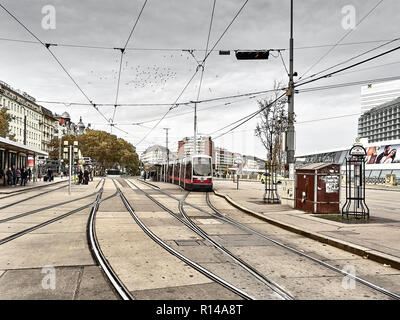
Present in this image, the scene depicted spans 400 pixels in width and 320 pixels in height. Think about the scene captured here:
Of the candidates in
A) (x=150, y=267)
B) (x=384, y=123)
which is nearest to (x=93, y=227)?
(x=150, y=267)

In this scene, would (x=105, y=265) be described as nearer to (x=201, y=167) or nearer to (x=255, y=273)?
(x=255, y=273)

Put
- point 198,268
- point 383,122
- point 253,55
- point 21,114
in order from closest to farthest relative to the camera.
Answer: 1. point 198,268
2. point 253,55
3. point 21,114
4. point 383,122

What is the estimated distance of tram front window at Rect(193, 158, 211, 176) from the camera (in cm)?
2736

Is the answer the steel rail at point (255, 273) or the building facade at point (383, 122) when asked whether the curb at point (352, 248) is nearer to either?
the steel rail at point (255, 273)

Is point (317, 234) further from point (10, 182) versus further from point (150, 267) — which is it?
point (10, 182)

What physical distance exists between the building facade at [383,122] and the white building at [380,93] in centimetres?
2177

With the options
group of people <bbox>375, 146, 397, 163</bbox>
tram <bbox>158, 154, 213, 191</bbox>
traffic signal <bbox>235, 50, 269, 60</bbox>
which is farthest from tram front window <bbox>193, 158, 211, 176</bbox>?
group of people <bbox>375, 146, 397, 163</bbox>

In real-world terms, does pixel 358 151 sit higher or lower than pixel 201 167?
higher

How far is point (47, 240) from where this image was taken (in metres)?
7.96

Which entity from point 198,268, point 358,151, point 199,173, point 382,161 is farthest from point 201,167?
point 382,161

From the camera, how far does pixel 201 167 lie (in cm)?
2753

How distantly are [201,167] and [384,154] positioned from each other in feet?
97.3

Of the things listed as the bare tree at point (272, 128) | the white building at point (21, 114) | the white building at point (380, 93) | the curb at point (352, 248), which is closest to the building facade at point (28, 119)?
the white building at point (21, 114)

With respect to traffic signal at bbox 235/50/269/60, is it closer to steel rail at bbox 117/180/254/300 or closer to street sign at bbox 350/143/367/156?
street sign at bbox 350/143/367/156
